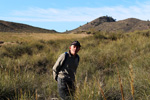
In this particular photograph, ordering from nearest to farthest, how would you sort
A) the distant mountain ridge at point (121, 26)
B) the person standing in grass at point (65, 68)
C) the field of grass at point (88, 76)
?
the field of grass at point (88, 76) < the person standing in grass at point (65, 68) < the distant mountain ridge at point (121, 26)

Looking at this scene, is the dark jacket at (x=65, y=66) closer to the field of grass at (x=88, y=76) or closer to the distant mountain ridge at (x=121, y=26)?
the field of grass at (x=88, y=76)

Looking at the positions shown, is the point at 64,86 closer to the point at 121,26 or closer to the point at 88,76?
the point at 88,76

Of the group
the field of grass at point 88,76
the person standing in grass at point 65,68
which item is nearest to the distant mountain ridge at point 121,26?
the field of grass at point 88,76

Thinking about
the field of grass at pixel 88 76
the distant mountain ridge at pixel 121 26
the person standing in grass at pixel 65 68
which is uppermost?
the distant mountain ridge at pixel 121 26

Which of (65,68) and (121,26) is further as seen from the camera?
(121,26)

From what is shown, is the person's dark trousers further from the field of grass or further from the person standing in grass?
the field of grass

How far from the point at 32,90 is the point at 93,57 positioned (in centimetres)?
438

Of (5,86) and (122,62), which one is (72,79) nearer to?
(5,86)

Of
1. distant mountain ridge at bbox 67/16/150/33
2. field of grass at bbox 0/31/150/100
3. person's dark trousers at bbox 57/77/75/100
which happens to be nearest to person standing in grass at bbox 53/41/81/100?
person's dark trousers at bbox 57/77/75/100

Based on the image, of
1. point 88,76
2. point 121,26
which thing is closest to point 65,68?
point 88,76

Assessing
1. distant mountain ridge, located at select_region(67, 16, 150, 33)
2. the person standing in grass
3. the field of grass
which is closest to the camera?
the field of grass

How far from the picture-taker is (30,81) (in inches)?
160

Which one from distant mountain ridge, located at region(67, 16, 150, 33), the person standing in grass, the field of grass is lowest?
the field of grass

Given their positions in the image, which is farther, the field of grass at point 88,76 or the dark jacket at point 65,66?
the dark jacket at point 65,66
